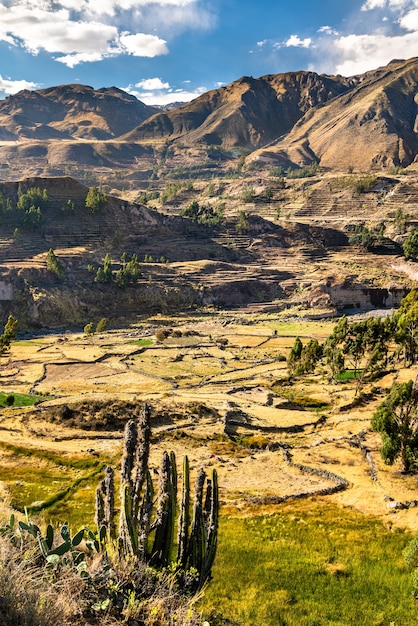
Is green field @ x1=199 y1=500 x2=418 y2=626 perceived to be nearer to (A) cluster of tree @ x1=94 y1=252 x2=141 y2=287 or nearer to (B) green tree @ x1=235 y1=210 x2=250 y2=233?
(A) cluster of tree @ x1=94 y1=252 x2=141 y2=287

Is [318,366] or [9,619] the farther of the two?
[318,366]

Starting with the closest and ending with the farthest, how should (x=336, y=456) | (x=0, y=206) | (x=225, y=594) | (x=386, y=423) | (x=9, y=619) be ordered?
(x=9, y=619) < (x=225, y=594) < (x=386, y=423) < (x=336, y=456) < (x=0, y=206)

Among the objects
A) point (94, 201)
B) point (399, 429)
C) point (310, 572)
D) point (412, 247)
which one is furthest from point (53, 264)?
point (412, 247)

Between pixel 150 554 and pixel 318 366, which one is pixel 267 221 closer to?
pixel 318 366

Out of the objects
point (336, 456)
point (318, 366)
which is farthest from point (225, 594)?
point (318, 366)

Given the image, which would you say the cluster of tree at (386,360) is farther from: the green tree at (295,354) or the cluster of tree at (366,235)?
the cluster of tree at (366,235)

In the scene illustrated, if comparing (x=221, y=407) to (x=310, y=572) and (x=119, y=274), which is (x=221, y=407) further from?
(x=119, y=274)

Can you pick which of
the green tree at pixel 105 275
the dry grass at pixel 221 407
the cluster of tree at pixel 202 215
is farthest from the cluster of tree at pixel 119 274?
the cluster of tree at pixel 202 215
